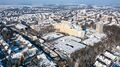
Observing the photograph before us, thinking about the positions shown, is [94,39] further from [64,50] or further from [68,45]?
[64,50]

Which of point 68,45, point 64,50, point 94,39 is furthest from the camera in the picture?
point 94,39

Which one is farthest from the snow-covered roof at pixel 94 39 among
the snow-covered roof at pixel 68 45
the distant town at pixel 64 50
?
the snow-covered roof at pixel 68 45

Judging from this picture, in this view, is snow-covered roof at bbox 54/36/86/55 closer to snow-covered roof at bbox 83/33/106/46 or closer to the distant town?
the distant town

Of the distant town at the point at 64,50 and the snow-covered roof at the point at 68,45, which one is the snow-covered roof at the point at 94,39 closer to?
the distant town at the point at 64,50

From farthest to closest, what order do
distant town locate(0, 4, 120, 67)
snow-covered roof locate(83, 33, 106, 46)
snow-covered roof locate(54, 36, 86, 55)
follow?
snow-covered roof locate(83, 33, 106, 46) → snow-covered roof locate(54, 36, 86, 55) → distant town locate(0, 4, 120, 67)

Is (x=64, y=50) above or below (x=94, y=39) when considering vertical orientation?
above

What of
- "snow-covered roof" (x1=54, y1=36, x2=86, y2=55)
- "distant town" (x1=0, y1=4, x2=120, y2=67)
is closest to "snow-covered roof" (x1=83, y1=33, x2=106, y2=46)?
"distant town" (x1=0, y1=4, x2=120, y2=67)

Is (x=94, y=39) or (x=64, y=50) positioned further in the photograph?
(x=94, y=39)

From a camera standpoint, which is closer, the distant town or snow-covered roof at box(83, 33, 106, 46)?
the distant town

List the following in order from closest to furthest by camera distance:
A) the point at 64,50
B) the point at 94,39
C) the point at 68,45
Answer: the point at 64,50
the point at 68,45
the point at 94,39

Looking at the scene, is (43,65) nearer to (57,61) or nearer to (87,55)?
(57,61)

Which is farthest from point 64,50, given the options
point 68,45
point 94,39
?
point 94,39

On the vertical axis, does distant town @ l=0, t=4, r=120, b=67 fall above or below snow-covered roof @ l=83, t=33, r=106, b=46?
above
